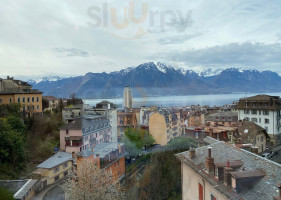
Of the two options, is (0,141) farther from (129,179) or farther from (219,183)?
(219,183)

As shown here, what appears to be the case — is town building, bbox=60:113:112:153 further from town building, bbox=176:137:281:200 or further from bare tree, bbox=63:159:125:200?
town building, bbox=176:137:281:200

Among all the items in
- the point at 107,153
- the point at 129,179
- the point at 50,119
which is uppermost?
the point at 50,119

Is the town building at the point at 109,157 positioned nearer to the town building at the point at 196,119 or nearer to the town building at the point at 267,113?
the town building at the point at 196,119

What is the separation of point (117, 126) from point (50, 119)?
146 inches

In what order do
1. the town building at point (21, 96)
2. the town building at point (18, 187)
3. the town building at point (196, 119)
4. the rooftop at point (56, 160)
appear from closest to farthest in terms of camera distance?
the town building at point (18, 187), the rooftop at point (56, 160), the town building at point (21, 96), the town building at point (196, 119)

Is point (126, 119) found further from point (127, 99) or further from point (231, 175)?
point (231, 175)

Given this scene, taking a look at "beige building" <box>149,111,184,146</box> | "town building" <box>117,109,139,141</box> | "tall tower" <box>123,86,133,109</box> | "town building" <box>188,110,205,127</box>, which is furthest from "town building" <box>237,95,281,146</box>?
"tall tower" <box>123,86,133,109</box>

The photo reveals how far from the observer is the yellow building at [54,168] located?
9.80m

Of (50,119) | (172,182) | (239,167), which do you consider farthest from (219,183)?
(50,119)

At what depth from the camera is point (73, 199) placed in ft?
23.0

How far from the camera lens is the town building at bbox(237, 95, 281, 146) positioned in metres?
15.4

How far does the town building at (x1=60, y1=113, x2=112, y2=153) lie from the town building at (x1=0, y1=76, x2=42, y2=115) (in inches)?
113

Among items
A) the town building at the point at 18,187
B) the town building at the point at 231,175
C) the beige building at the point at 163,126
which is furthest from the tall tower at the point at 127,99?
the town building at the point at 231,175

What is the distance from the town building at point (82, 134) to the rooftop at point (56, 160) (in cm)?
37
